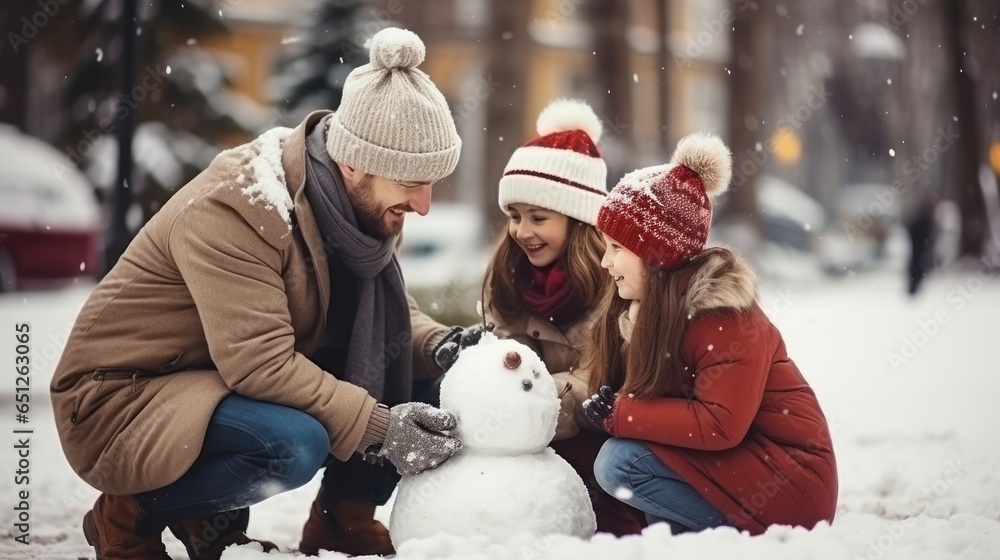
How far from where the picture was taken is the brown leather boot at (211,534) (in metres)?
3.29

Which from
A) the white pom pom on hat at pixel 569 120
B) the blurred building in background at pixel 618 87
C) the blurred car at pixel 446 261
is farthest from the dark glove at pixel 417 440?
the blurred car at pixel 446 261

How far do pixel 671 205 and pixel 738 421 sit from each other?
71 cm

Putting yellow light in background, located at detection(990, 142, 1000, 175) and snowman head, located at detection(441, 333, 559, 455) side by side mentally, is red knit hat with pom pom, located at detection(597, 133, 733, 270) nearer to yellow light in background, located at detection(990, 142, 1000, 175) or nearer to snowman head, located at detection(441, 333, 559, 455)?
snowman head, located at detection(441, 333, 559, 455)

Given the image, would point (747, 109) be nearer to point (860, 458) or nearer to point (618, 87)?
point (618, 87)

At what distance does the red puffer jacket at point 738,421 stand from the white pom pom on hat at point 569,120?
3.87ft

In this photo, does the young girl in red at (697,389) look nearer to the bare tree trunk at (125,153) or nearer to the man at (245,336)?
the man at (245,336)

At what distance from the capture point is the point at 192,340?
3150 mm

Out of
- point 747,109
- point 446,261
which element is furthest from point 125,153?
point 747,109

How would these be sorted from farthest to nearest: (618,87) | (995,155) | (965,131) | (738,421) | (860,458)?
(995,155), (965,131), (618,87), (860,458), (738,421)

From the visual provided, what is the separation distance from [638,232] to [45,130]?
70.7 ft

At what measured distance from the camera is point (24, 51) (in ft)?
53.1

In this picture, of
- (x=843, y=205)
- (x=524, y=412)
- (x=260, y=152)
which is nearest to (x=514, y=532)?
(x=524, y=412)

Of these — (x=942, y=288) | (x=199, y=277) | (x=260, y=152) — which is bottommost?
(x=942, y=288)

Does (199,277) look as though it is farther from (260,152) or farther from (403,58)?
(403,58)
